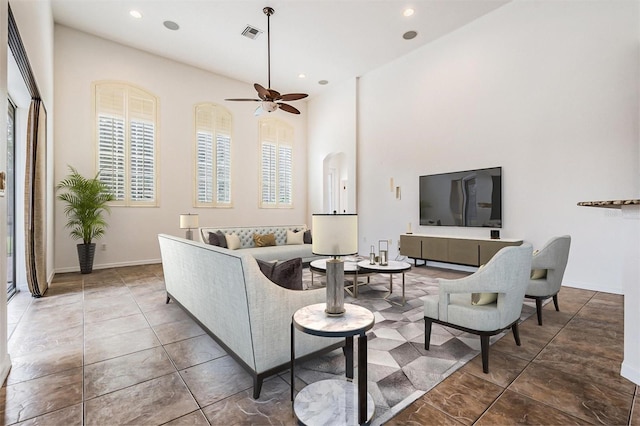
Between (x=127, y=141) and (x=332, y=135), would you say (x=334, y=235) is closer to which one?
(x=127, y=141)

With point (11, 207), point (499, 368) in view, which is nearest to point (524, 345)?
point (499, 368)

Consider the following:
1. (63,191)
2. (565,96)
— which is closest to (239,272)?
(565,96)

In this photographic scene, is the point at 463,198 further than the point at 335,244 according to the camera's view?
Yes

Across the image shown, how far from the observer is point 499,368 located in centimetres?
216

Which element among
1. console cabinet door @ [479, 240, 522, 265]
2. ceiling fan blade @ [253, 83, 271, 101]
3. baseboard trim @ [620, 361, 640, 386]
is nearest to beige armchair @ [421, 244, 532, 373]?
baseboard trim @ [620, 361, 640, 386]

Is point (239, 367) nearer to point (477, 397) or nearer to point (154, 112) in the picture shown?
point (477, 397)

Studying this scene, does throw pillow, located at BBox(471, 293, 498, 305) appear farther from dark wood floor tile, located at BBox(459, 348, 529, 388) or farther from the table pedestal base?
the table pedestal base

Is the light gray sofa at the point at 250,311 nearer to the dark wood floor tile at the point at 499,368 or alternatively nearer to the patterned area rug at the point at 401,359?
the patterned area rug at the point at 401,359

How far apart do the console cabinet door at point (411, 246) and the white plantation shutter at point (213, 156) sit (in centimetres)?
440

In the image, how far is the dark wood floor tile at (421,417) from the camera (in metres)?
1.60

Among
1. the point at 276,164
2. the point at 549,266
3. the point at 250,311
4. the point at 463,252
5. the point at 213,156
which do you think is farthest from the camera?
the point at 276,164

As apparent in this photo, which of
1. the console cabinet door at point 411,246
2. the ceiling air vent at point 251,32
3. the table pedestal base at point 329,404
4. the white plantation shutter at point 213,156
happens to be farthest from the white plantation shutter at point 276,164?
the table pedestal base at point 329,404

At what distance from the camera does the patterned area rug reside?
1876mm

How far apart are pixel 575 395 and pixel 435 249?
386cm
